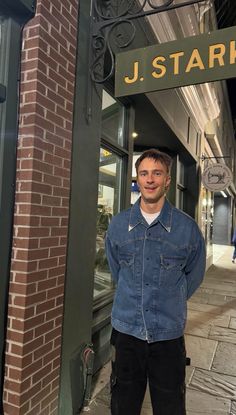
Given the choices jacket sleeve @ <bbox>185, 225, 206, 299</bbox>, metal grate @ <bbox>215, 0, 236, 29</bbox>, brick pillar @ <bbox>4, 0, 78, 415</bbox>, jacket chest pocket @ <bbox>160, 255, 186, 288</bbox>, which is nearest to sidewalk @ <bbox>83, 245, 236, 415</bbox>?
brick pillar @ <bbox>4, 0, 78, 415</bbox>

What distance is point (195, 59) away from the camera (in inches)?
103

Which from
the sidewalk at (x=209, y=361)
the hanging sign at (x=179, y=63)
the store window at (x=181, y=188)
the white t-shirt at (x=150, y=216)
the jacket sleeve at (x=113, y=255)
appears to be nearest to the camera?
the white t-shirt at (x=150, y=216)

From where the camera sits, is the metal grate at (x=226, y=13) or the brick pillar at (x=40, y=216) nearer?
the brick pillar at (x=40, y=216)

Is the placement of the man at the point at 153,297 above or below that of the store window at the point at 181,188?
below

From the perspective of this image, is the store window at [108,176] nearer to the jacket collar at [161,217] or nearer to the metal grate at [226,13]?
the jacket collar at [161,217]

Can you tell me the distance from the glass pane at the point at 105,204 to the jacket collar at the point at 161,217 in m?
1.95

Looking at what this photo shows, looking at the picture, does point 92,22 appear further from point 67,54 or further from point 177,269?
point 177,269

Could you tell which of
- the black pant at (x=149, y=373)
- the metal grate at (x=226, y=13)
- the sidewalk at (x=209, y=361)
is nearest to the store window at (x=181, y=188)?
the sidewalk at (x=209, y=361)

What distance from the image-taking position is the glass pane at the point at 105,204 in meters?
4.34

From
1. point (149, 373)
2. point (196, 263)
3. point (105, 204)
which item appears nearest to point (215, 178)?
point (105, 204)

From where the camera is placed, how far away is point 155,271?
2.18m

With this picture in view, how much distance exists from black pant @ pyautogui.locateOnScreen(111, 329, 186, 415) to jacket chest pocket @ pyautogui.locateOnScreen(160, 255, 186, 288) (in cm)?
37

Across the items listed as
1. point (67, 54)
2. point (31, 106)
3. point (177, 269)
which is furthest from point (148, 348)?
point (67, 54)

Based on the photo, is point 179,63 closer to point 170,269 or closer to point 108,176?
point 170,269
